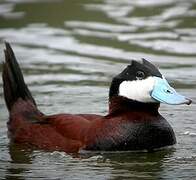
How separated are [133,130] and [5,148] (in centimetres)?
143

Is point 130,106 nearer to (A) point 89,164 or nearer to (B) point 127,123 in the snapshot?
(B) point 127,123

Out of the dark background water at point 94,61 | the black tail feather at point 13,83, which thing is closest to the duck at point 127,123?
the dark background water at point 94,61

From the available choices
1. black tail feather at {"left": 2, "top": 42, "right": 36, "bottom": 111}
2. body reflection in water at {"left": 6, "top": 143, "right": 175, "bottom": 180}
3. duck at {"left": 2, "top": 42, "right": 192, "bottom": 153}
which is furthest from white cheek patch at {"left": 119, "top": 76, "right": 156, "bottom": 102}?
black tail feather at {"left": 2, "top": 42, "right": 36, "bottom": 111}

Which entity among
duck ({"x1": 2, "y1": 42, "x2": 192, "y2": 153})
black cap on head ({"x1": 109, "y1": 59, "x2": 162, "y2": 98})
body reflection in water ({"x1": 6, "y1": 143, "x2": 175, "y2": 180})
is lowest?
body reflection in water ({"x1": 6, "y1": 143, "x2": 175, "y2": 180})

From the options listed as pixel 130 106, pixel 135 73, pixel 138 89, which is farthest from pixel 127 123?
pixel 135 73

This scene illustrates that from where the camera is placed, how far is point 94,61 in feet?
43.9

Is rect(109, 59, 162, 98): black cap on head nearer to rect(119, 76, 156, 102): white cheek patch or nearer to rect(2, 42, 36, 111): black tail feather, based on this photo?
rect(119, 76, 156, 102): white cheek patch

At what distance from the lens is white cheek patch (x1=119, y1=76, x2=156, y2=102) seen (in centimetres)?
834

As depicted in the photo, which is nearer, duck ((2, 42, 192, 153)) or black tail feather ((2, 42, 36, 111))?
duck ((2, 42, 192, 153))

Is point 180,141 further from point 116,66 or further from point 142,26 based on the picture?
point 142,26

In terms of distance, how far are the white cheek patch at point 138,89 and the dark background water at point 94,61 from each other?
0.53 m

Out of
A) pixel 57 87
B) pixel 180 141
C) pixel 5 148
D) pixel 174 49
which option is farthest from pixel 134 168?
pixel 174 49

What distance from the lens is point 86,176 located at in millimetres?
7801

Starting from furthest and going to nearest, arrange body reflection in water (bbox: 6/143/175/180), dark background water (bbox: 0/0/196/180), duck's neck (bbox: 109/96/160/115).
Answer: duck's neck (bbox: 109/96/160/115), dark background water (bbox: 0/0/196/180), body reflection in water (bbox: 6/143/175/180)
